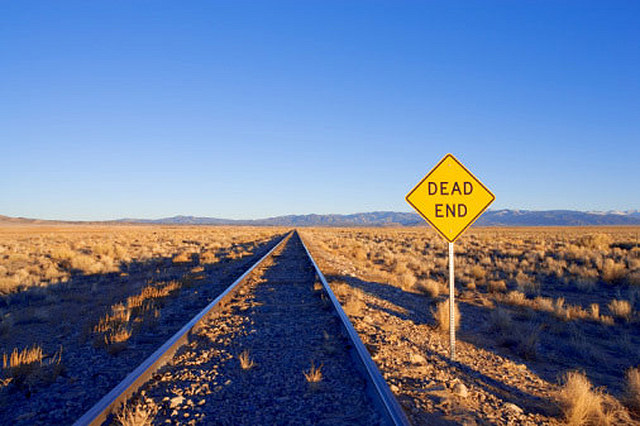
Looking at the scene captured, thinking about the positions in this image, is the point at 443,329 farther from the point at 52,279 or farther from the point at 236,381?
the point at 52,279

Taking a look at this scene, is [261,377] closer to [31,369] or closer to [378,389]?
[378,389]

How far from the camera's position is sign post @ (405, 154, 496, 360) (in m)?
5.70

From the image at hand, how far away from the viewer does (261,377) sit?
15.9 feet

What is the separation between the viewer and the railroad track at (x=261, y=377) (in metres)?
3.85

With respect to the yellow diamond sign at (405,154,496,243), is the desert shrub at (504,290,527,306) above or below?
below

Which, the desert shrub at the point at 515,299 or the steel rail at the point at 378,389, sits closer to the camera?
the steel rail at the point at 378,389

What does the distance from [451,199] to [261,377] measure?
11.2 ft

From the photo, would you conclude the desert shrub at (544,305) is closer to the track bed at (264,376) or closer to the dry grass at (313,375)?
the track bed at (264,376)

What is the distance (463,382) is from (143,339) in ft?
15.8

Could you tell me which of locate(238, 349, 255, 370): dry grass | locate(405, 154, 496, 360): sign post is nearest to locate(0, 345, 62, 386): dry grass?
locate(238, 349, 255, 370): dry grass

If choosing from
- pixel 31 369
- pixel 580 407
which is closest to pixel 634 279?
pixel 580 407

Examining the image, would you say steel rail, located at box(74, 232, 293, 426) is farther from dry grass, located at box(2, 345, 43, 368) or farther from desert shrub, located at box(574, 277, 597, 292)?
desert shrub, located at box(574, 277, 597, 292)

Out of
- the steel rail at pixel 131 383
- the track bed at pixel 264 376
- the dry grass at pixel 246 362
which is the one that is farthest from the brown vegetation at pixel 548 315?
the steel rail at pixel 131 383

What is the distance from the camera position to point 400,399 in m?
4.31
